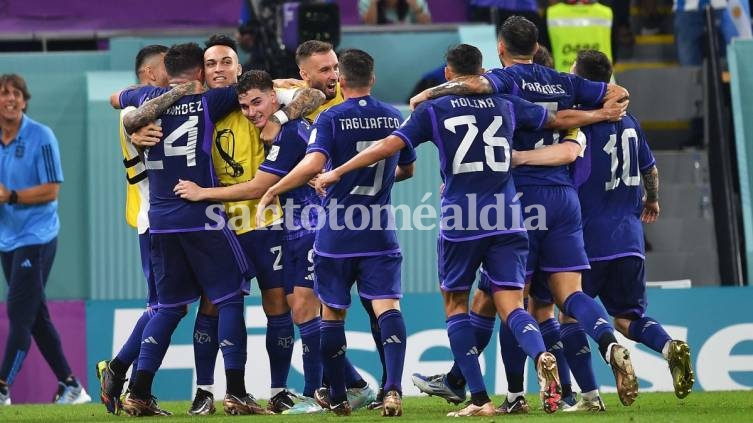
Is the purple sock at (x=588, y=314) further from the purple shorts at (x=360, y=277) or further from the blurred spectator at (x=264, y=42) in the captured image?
the blurred spectator at (x=264, y=42)

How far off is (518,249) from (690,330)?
4.19m

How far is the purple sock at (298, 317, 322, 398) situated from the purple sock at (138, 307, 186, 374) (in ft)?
2.80

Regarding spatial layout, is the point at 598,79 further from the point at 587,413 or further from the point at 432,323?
the point at 432,323

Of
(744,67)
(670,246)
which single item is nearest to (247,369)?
(670,246)

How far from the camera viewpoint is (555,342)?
9656 millimetres

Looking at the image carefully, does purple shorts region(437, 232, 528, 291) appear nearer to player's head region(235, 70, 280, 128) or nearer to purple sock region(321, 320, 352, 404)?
purple sock region(321, 320, 352, 404)

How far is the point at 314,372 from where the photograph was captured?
385 inches

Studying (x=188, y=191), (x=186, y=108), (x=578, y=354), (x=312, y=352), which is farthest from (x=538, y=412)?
(x=186, y=108)

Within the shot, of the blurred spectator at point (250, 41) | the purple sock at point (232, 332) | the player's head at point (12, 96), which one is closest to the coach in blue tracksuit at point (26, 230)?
the player's head at point (12, 96)

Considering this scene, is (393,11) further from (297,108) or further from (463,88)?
(463,88)

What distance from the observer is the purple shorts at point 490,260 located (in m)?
8.83

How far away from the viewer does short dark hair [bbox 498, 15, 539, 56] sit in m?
9.18

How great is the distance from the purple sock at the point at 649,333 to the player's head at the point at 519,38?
1.82 meters

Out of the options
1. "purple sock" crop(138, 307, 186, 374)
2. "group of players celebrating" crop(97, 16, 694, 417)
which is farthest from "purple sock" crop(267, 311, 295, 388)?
"purple sock" crop(138, 307, 186, 374)
